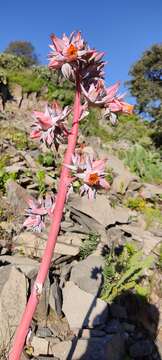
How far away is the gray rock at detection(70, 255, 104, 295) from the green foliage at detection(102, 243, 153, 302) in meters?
0.10

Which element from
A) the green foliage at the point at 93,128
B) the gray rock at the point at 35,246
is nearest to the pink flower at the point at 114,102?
the gray rock at the point at 35,246

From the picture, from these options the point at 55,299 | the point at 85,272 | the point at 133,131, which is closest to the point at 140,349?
the point at 55,299

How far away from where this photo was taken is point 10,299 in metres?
4.52

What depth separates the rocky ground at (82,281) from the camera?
4512 millimetres

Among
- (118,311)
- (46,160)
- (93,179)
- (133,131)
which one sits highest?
(133,131)

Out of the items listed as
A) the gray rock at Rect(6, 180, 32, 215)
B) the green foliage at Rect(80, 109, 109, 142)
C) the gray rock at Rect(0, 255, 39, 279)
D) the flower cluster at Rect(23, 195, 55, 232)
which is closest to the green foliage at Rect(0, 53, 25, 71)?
the green foliage at Rect(80, 109, 109, 142)

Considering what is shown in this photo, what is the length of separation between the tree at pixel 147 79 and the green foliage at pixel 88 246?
22481mm

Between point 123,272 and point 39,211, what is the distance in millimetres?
4209

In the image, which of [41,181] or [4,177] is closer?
[4,177]

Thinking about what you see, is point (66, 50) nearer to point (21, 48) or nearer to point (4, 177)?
point (4, 177)

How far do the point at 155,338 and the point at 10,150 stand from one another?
231 inches

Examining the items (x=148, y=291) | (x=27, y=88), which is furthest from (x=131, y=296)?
(x=27, y=88)

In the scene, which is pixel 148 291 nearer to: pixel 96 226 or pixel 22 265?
pixel 96 226

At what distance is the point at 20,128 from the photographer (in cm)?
1309
